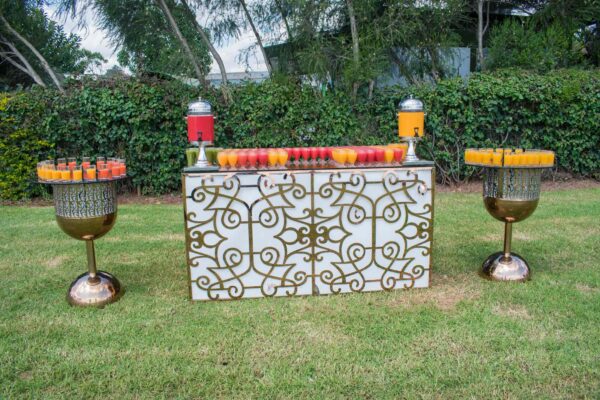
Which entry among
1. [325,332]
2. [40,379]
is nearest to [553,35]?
[325,332]

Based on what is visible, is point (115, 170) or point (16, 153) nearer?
point (115, 170)

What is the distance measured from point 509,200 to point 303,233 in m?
1.60

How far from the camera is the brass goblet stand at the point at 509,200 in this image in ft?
12.0

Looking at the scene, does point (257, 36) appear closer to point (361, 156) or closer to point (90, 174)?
point (361, 156)

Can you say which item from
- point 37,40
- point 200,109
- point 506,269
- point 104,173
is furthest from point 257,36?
point 506,269

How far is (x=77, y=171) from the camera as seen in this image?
10.4 feet

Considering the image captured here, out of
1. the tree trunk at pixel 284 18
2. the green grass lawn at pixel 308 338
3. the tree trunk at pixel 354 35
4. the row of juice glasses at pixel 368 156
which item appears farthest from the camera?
the tree trunk at pixel 284 18

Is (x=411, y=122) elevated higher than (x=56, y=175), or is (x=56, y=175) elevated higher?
(x=411, y=122)

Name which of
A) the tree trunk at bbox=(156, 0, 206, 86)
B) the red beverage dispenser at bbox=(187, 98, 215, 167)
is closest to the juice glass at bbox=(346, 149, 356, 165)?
the red beverage dispenser at bbox=(187, 98, 215, 167)

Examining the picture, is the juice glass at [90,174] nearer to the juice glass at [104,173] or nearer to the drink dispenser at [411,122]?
the juice glass at [104,173]

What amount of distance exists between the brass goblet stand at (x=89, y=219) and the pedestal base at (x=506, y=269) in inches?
114

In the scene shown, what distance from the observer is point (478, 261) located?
14.4 feet

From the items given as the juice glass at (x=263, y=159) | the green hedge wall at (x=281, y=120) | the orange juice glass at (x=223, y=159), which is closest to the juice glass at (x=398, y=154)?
the juice glass at (x=263, y=159)

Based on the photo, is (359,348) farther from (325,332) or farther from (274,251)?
(274,251)
